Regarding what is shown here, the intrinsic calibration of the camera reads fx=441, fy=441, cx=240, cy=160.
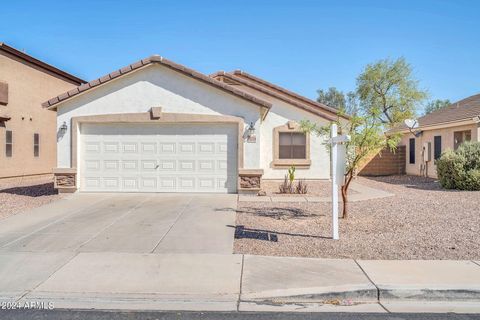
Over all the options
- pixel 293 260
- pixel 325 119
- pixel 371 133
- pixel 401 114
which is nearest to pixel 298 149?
pixel 325 119

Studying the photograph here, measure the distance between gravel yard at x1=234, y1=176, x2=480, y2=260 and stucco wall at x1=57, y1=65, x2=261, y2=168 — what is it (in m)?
3.89

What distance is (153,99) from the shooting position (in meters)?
15.2

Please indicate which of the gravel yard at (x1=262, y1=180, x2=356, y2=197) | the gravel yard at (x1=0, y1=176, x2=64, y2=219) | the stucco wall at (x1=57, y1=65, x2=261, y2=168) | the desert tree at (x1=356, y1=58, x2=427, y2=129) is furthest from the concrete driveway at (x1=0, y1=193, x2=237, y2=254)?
the desert tree at (x1=356, y1=58, x2=427, y2=129)

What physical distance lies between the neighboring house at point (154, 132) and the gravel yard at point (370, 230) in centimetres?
283

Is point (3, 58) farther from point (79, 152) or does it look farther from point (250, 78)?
point (250, 78)

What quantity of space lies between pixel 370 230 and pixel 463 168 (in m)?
9.24

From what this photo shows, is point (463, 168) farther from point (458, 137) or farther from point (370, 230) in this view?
point (370, 230)

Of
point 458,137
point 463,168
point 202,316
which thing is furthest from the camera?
point 458,137

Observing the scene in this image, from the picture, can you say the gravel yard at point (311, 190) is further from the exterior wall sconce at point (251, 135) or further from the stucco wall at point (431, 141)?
the stucco wall at point (431, 141)

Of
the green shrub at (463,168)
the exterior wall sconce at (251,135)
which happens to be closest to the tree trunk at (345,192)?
the exterior wall sconce at (251,135)

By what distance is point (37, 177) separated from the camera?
23.3 m

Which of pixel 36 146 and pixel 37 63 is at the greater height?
pixel 37 63

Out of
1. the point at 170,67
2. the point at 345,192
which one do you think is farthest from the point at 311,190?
the point at 170,67

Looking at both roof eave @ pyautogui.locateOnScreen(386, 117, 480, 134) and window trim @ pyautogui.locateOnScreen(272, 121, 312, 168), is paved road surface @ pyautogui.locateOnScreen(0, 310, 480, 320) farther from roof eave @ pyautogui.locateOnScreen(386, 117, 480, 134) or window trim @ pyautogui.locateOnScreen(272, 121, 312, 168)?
roof eave @ pyautogui.locateOnScreen(386, 117, 480, 134)
